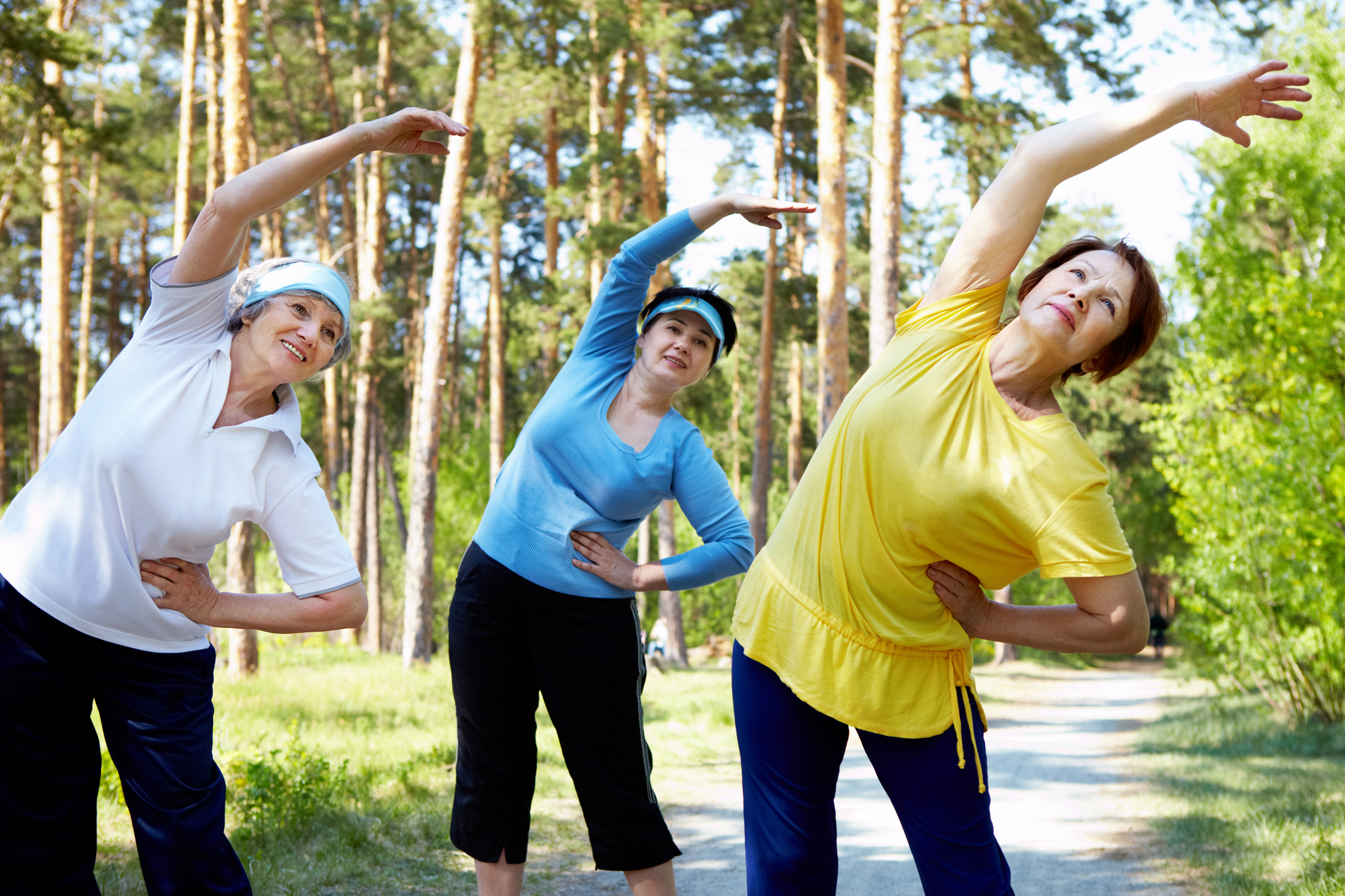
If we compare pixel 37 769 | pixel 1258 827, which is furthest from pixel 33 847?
pixel 1258 827

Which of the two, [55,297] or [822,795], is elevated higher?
[55,297]

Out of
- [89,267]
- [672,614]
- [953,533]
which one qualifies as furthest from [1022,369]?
[89,267]

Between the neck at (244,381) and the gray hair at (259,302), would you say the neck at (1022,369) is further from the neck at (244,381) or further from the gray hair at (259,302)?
the neck at (244,381)

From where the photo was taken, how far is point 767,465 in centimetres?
2148

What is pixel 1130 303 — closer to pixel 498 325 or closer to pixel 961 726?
pixel 961 726

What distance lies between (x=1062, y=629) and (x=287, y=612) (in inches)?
66.8

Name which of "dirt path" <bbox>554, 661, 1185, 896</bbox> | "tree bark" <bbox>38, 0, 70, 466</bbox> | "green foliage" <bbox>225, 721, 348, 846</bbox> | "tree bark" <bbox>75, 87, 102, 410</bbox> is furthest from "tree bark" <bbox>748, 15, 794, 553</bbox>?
"tree bark" <bbox>75, 87, 102, 410</bbox>

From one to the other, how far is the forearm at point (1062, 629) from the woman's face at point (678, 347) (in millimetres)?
1186

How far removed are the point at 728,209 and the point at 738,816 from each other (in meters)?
4.29

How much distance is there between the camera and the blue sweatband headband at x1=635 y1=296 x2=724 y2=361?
309 cm

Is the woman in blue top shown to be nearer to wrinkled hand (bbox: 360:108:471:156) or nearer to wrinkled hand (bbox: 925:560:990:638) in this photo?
wrinkled hand (bbox: 360:108:471:156)

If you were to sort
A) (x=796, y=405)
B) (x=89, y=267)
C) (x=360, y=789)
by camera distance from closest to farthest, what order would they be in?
(x=360, y=789), (x=89, y=267), (x=796, y=405)

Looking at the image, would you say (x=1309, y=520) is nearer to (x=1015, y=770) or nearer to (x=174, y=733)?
(x=1015, y=770)

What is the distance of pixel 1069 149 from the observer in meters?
2.11
